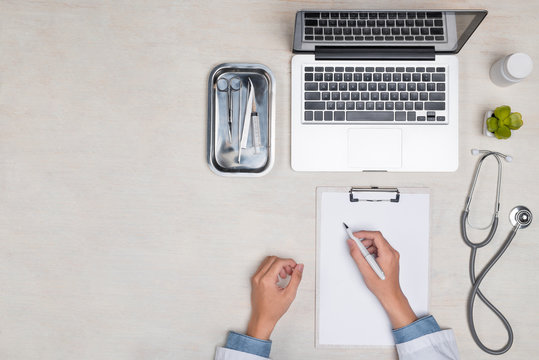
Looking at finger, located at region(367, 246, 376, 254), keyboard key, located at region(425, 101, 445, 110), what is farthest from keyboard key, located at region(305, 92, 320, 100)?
finger, located at region(367, 246, 376, 254)

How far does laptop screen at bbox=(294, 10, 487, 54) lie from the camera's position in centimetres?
82

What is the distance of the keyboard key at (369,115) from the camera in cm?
90

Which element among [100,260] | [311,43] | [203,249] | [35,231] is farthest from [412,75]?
[35,231]

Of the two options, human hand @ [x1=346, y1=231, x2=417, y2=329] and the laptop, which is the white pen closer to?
human hand @ [x1=346, y1=231, x2=417, y2=329]

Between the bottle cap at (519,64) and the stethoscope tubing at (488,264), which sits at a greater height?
the bottle cap at (519,64)

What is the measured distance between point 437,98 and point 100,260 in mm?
830

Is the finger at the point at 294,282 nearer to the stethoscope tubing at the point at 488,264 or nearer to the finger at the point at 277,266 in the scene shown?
the finger at the point at 277,266

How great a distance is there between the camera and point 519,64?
2.85 feet

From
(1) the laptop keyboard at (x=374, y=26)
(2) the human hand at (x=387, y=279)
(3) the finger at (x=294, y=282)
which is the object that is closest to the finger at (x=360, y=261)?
(2) the human hand at (x=387, y=279)

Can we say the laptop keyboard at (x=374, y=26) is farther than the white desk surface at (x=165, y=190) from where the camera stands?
No

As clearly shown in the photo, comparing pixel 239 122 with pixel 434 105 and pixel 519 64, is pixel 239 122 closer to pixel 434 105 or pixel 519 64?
pixel 434 105

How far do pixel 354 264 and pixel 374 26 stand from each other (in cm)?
51

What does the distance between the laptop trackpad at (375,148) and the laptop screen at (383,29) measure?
7.3 inches

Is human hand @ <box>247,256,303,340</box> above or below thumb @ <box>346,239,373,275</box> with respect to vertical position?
below
